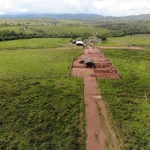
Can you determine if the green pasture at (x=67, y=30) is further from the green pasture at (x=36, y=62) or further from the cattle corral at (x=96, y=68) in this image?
the cattle corral at (x=96, y=68)

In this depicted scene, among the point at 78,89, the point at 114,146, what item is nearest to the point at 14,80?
the point at 78,89

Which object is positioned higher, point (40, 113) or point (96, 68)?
point (96, 68)

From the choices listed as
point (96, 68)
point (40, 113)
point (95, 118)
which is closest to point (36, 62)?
point (96, 68)

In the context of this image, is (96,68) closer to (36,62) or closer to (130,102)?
(36,62)

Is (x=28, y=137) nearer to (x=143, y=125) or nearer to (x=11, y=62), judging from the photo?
(x=143, y=125)

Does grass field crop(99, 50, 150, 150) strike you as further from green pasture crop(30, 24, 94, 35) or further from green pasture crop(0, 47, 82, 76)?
green pasture crop(30, 24, 94, 35)
